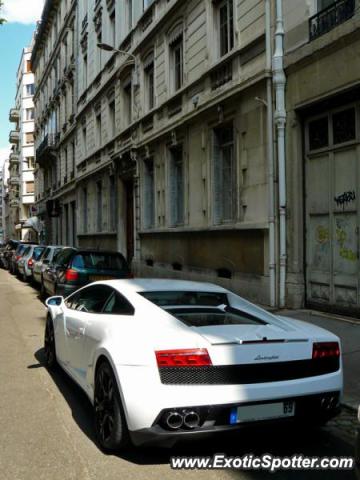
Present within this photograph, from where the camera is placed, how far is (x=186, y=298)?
201 inches

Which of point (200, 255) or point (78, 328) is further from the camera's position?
point (200, 255)

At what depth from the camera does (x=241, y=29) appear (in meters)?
12.8

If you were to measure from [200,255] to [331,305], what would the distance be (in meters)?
5.39

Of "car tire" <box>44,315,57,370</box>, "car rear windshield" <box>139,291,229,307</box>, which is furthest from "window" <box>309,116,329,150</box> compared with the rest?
"car tire" <box>44,315,57,370</box>

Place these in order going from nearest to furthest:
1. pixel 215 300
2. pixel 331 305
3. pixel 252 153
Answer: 1. pixel 215 300
2. pixel 331 305
3. pixel 252 153

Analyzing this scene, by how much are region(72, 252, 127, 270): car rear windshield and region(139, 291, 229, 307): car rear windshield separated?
7.04m

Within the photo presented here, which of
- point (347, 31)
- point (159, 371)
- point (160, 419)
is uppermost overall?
point (347, 31)

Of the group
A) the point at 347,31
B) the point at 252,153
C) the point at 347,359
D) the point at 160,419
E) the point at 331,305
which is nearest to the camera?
the point at 160,419

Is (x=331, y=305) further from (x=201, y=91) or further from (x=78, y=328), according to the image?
(x=201, y=91)

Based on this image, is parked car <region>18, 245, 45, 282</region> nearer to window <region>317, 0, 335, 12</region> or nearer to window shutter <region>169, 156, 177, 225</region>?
window shutter <region>169, 156, 177, 225</region>

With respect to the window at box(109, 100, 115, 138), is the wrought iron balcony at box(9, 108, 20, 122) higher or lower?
higher

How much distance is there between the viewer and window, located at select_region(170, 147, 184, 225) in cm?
1703

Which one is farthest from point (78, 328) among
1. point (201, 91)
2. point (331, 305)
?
point (201, 91)

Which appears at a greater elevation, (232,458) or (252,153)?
(252,153)
